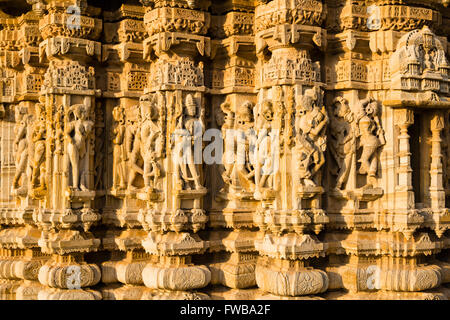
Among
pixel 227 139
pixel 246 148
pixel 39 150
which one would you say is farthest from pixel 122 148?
pixel 246 148

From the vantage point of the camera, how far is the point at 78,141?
33.0 ft

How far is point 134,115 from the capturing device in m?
10.4

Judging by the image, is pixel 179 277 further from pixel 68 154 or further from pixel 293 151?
pixel 68 154

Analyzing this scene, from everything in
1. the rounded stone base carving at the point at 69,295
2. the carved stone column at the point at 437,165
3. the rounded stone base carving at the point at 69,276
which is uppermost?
the carved stone column at the point at 437,165

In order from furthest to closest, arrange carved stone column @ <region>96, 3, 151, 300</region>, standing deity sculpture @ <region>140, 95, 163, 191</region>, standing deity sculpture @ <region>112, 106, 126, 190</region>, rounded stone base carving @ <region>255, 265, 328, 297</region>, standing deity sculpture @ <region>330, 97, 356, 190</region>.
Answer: standing deity sculpture @ <region>112, 106, 126, 190</region>
carved stone column @ <region>96, 3, 151, 300</region>
standing deity sculpture @ <region>140, 95, 163, 191</region>
standing deity sculpture @ <region>330, 97, 356, 190</region>
rounded stone base carving @ <region>255, 265, 328, 297</region>

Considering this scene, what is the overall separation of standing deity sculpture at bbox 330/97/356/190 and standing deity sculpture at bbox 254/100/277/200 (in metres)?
0.98

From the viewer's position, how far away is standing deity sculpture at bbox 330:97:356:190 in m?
9.04

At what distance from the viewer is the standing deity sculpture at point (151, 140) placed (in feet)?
31.6

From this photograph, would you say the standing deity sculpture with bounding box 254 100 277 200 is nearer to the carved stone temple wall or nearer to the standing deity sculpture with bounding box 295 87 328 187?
the carved stone temple wall

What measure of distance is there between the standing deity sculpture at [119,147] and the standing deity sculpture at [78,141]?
1.61 feet

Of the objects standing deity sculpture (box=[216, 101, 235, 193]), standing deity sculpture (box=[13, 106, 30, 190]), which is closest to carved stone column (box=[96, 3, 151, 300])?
standing deity sculpture (box=[216, 101, 235, 193])

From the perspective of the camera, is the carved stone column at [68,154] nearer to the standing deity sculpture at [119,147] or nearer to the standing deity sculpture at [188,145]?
the standing deity sculpture at [119,147]

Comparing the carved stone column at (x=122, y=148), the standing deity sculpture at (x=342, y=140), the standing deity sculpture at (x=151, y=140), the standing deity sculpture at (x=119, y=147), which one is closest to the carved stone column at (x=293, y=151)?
the standing deity sculpture at (x=342, y=140)

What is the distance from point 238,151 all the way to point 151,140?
1447 mm
